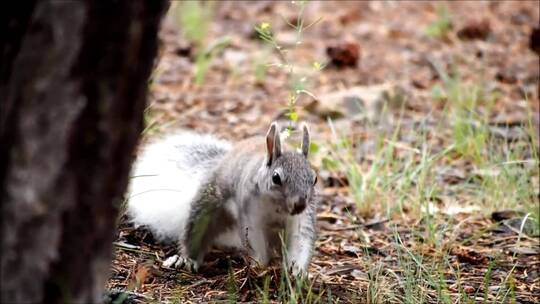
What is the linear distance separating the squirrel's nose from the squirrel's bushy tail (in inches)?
28.1

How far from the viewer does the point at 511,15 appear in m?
8.89

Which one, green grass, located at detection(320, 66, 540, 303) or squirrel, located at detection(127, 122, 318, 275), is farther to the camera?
green grass, located at detection(320, 66, 540, 303)

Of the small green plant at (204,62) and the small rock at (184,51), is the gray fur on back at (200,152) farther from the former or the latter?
the small rock at (184,51)

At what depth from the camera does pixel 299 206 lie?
3062 millimetres

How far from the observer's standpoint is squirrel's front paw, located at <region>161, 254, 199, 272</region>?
346cm

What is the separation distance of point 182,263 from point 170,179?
59 centimetres

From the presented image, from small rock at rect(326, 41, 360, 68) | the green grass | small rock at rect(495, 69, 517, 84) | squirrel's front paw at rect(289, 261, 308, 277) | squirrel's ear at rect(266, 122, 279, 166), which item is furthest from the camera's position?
small rock at rect(326, 41, 360, 68)

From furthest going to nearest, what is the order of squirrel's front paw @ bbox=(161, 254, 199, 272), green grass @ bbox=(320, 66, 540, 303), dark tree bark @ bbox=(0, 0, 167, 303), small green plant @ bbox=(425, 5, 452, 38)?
small green plant @ bbox=(425, 5, 452, 38)
green grass @ bbox=(320, 66, 540, 303)
squirrel's front paw @ bbox=(161, 254, 199, 272)
dark tree bark @ bbox=(0, 0, 167, 303)

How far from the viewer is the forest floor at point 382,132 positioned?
3.21m

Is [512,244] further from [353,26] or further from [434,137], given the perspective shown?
[353,26]

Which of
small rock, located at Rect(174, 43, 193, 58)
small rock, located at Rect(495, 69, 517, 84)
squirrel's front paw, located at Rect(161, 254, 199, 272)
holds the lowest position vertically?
small rock, located at Rect(495, 69, 517, 84)

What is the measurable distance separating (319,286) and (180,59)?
423 cm

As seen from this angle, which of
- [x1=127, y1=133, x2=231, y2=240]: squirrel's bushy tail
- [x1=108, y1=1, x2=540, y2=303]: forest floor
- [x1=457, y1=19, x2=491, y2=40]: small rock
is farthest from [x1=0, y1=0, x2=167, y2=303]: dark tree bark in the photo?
[x1=457, y1=19, x2=491, y2=40]: small rock

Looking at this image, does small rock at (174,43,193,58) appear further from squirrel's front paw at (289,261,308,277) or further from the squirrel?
squirrel's front paw at (289,261,308,277)
